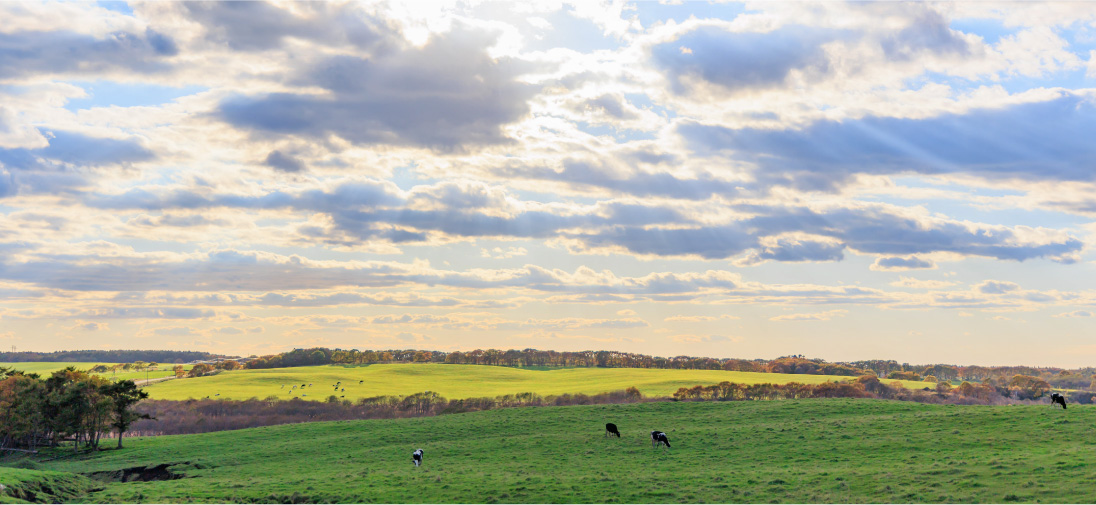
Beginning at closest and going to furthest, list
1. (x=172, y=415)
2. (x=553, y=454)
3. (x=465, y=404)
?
(x=553, y=454) < (x=465, y=404) < (x=172, y=415)

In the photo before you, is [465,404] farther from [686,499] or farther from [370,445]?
[686,499]

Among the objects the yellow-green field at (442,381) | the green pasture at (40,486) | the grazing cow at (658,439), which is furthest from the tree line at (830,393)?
the green pasture at (40,486)

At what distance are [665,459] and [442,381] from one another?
129534 mm

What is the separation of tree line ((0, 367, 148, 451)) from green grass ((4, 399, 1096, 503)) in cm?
623

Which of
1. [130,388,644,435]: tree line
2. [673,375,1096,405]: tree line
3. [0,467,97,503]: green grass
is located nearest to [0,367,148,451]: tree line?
[130,388,644,435]: tree line

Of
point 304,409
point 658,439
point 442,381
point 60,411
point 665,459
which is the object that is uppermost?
point 658,439

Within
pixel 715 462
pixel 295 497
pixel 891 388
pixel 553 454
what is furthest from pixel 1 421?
pixel 891 388

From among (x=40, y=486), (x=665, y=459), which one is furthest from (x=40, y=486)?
(x=665, y=459)

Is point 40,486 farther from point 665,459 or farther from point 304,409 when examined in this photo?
point 304,409

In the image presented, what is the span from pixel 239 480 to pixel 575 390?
3987 inches

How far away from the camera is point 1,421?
65.9 meters

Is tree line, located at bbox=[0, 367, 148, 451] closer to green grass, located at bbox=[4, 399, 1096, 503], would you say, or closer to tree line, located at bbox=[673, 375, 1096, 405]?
green grass, located at bbox=[4, 399, 1096, 503]

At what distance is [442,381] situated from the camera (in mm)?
167750

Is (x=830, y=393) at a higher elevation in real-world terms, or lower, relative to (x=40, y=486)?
lower
